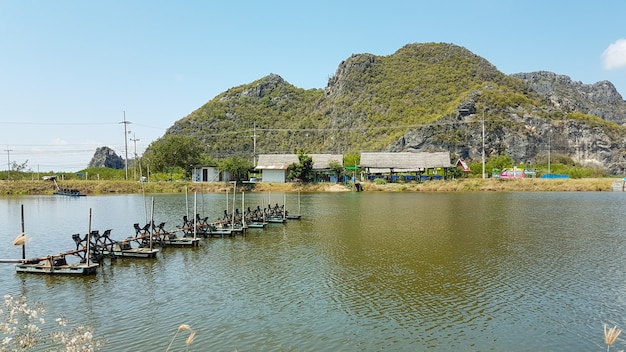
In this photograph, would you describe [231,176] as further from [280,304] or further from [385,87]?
[385,87]

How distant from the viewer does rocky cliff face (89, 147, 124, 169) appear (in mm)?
144875

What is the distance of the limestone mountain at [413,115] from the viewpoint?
107875 millimetres

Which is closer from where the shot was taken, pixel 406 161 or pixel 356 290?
pixel 356 290

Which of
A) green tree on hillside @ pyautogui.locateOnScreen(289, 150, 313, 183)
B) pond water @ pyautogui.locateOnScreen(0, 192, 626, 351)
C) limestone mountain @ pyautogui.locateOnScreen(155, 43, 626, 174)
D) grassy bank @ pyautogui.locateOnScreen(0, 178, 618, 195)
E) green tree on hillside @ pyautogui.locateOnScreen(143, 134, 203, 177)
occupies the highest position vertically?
limestone mountain @ pyautogui.locateOnScreen(155, 43, 626, 174)

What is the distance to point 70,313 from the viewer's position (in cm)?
1459

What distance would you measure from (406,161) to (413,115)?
47344mm

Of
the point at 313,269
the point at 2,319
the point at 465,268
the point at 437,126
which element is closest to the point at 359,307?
the point at 313,269

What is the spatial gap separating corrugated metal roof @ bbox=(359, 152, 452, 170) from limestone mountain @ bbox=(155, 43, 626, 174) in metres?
23.1

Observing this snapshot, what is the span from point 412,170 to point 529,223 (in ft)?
160

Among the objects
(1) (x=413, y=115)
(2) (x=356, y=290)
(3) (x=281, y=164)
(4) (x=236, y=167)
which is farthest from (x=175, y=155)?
(2) (x=356, y=290)

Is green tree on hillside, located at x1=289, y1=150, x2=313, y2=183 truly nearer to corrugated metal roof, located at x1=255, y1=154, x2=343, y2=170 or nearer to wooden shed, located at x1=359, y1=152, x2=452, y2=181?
corrugated metal roof, located at x1=255, y1=154, x2=343, y2=170

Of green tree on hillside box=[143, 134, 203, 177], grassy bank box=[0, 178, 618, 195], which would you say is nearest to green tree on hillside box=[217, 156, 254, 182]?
grassy bank box=[0, 178, 618, 195]

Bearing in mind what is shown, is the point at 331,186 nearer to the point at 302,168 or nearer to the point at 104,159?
the point at 302,168

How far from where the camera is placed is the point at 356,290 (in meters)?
17.3
